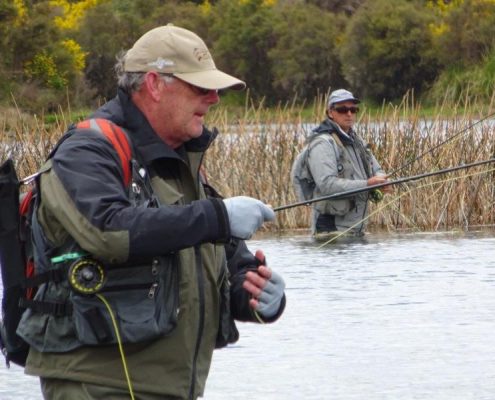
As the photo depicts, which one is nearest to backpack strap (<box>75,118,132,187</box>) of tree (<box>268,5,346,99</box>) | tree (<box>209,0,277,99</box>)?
tree (<box>268,5,346,99</box>)

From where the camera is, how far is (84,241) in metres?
3.71

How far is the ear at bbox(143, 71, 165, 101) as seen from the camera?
13.0 ft

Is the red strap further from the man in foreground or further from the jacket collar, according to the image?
the jacket collar

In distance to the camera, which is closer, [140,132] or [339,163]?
[140,132]

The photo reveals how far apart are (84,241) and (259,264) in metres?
0.68

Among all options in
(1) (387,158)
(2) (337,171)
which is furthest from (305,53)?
(2) (337,171)

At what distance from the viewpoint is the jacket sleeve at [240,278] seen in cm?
412

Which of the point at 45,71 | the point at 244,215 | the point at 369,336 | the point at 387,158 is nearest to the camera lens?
the point at 244,215

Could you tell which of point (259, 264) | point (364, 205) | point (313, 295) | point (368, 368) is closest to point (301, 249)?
point (364, 205)

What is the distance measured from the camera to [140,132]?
3936 mm

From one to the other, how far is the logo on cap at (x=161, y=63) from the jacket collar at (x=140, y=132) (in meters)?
0.11

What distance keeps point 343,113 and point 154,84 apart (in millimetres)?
8165

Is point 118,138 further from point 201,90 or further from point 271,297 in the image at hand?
point 271,297

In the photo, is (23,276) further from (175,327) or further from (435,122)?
(435,122)
